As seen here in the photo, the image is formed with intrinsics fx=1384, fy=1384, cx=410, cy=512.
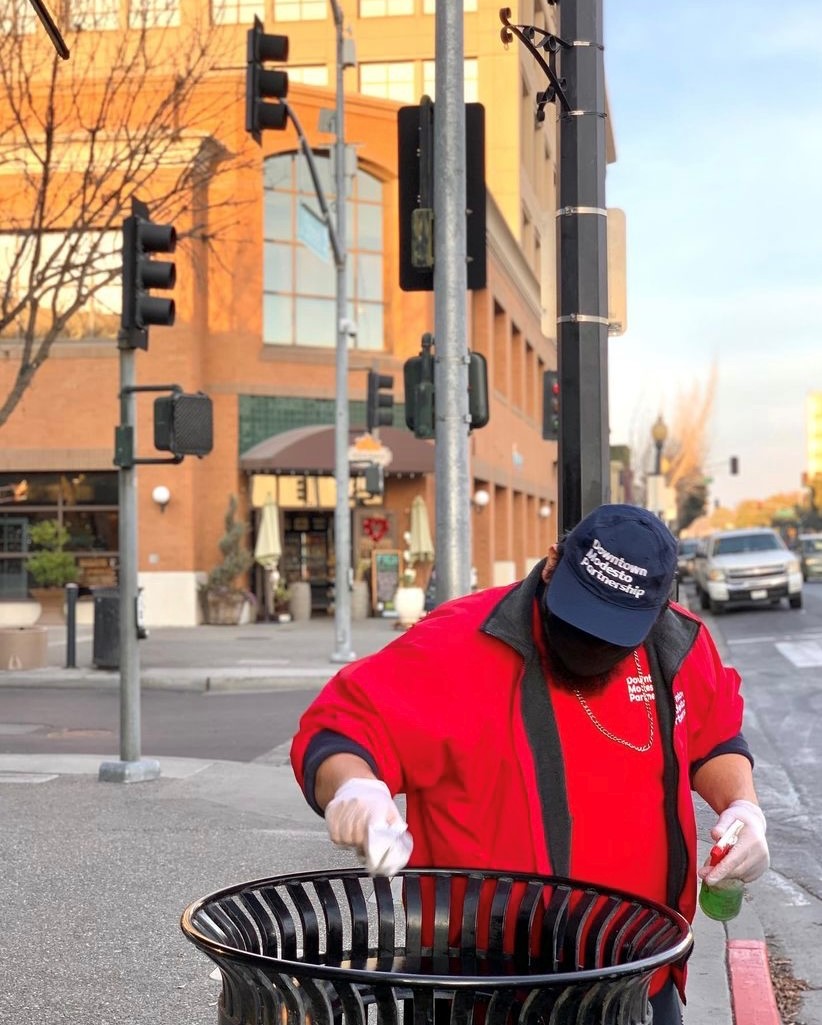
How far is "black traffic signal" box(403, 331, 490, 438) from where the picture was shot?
955cm

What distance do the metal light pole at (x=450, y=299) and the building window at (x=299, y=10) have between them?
35.9 m

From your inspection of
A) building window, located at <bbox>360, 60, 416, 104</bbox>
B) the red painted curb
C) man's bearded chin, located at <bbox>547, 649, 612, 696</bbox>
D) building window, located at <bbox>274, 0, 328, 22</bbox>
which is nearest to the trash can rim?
man's bearded chin, located at <bbox>547, 649, 612, 696</bbox>

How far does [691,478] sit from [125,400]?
79839mm

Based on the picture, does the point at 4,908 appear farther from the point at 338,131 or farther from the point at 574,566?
the point at 338,131

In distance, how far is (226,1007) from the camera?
2203 millimetres

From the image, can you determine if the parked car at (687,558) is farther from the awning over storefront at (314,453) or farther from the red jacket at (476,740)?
the red jacket at (476,740)

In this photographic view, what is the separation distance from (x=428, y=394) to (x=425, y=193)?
136cm

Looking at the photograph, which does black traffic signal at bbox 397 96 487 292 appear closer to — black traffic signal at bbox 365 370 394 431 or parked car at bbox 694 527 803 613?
black traffic signal at bbox 365 370 394 431

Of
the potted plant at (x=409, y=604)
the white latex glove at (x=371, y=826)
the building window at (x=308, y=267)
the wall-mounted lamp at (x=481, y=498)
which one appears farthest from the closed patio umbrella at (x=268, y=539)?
the white latex glove at (x=371, y=826)

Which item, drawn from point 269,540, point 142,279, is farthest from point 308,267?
point 142,279

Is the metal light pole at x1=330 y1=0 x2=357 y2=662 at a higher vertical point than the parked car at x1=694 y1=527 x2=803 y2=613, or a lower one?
higher

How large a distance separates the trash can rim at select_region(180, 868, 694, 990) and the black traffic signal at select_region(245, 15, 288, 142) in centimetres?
1203

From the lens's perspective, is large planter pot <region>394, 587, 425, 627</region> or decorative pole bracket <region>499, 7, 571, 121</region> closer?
decorative pole bracket <region>499, 7, 571, 121</region>

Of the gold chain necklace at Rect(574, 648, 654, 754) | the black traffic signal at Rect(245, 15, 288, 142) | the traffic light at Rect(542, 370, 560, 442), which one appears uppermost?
the black traffic signal at Rect(245, 15, 288, 142)
